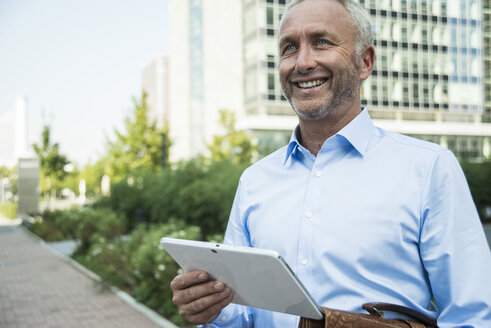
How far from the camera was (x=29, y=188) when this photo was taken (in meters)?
26.1

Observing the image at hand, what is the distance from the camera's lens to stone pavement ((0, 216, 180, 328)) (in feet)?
22.0

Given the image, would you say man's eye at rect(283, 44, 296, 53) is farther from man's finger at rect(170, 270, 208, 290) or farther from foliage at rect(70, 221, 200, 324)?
foliage at rect(70, 221, 200, 324)

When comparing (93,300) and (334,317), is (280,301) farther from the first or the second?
(93,300)

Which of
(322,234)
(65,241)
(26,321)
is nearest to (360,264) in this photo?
(322,234)

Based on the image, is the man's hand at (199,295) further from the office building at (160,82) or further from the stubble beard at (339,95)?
the office building at (160,82)

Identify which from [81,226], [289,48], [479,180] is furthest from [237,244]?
[479,180]

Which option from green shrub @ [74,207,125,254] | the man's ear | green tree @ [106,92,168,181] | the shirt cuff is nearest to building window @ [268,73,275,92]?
green tree @ [106,92,168,181]

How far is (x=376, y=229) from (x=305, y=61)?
63 cm

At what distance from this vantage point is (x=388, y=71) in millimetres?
44594

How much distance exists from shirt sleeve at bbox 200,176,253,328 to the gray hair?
71cm

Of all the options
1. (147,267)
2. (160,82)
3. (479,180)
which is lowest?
(147,267)

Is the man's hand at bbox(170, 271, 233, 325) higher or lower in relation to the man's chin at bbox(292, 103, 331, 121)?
lower

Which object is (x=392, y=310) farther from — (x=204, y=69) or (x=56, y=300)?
(x=204, y=69)

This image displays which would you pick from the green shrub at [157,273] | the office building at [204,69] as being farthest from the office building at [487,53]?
the green shrub at [157,273]
